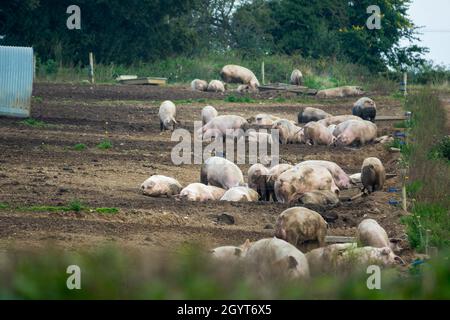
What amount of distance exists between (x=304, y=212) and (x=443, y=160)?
7.70m

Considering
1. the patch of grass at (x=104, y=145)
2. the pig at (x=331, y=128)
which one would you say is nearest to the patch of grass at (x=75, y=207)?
the patch of grass at (x=104, y=145)

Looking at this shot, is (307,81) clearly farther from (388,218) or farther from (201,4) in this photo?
(388,218)

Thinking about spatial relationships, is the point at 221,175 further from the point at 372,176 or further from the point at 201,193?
the point at 372,176

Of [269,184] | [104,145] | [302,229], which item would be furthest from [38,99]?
[302,229]

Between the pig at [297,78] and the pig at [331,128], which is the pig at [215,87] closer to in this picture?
the pig at [297,78]

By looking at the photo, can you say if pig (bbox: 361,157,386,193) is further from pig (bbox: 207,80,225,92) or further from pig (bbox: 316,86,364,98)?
pig (bbox: 207,80,225,92)

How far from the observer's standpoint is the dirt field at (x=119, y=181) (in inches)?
385

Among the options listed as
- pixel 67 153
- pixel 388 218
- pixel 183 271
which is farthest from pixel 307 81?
pixel 183 271

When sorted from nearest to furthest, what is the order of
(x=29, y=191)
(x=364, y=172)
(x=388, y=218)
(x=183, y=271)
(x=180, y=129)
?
1. (x=183, y=271)
2. (x=388, y=218)
3. (x=29, y=191)
4. (x=364, y=172)
5. (x=180, y=129)

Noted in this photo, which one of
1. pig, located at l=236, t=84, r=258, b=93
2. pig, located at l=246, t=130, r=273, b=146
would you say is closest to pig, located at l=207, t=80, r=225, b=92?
pig, located at l=236, t=84, r=258, b=93

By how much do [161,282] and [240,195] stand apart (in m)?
11.7

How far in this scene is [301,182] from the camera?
13484 millimetres

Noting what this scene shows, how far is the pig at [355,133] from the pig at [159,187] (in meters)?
7.61
